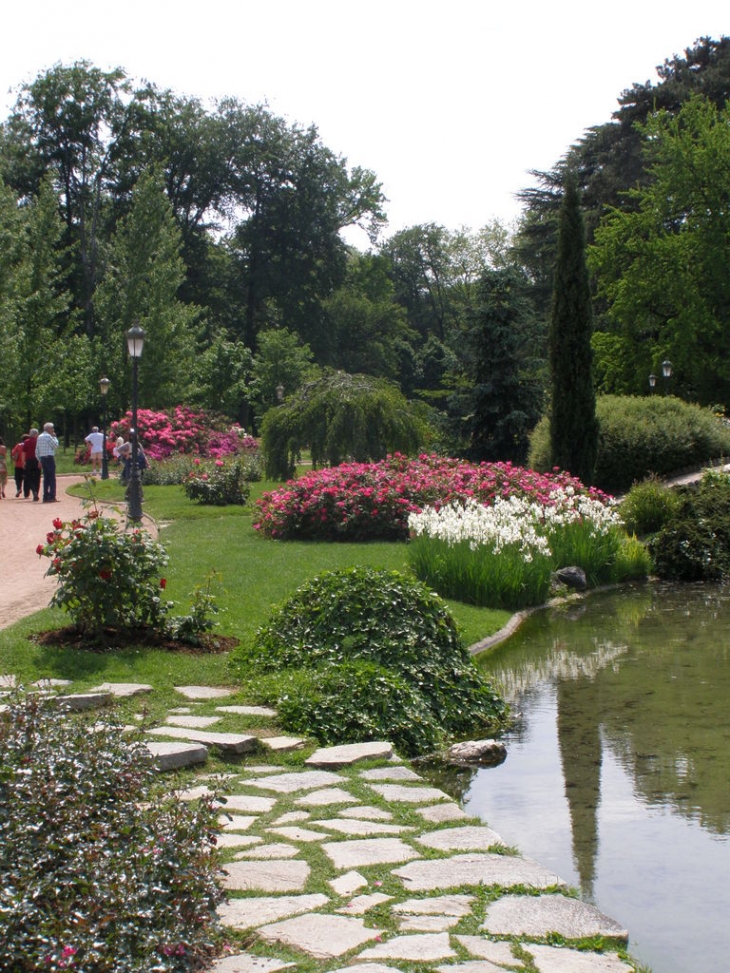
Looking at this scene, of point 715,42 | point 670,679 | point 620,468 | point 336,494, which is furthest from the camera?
point 715,42

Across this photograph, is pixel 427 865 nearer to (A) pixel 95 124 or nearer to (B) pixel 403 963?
(B) pixel 403 963

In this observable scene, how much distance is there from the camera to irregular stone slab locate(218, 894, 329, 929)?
404 cm

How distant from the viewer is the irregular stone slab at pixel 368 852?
185 inches

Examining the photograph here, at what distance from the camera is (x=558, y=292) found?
23.9 meters

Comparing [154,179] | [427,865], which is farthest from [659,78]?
[427,865]

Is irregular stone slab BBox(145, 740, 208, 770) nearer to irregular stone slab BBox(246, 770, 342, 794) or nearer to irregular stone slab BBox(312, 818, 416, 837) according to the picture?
irregular stone slab BBox(246, 770, 342, 794)

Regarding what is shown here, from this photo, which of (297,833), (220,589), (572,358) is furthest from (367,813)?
(572,358)

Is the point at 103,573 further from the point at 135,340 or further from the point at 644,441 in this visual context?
the point at 644,441

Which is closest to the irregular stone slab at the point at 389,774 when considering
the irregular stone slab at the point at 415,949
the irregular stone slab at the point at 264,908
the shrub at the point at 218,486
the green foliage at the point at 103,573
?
the irregular stone slab at the point at 264,908

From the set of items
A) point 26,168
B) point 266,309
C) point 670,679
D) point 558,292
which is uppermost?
point 26,168

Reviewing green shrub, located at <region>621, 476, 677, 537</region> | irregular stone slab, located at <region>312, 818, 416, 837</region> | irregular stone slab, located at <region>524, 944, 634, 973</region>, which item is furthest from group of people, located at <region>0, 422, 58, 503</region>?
irregular stone slab, located at <region>524, 944, 634, 973</region>

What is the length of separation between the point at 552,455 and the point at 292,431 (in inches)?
234

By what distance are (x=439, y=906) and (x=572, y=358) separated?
20545mm

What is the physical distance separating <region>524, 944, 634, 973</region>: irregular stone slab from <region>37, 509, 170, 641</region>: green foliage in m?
5.14
